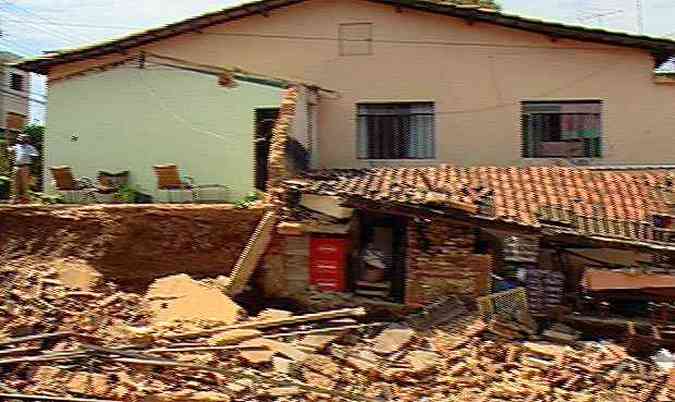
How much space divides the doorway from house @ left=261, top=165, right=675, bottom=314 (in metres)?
0.02

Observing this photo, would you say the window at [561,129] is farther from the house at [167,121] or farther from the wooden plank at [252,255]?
the wooden plank at [252,255]

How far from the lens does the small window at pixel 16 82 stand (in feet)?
123

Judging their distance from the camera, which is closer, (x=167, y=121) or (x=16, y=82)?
(x=167, y=121)

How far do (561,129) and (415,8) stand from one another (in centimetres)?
460

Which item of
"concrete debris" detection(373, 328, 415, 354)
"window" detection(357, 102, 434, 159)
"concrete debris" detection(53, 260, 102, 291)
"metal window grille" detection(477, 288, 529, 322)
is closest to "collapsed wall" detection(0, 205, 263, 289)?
"concrete debris" detection(53, 260, 102, 291)

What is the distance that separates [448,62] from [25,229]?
10.3 meters

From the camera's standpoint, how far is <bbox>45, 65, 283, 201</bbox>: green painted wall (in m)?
17.1

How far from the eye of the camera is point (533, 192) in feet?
46.1

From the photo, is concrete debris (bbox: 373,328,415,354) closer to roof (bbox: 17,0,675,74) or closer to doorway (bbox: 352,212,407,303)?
doorway (bbox: 352,212,407,303)

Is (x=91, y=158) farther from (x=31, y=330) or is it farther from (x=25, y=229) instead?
(x=31, y=330)

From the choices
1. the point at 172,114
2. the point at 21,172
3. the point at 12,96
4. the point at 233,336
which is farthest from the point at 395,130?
the point at 12,96

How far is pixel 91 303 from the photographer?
502 inches

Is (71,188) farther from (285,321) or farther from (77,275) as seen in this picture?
(285,321)

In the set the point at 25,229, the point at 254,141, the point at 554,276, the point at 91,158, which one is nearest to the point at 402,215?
the point at 554,276
